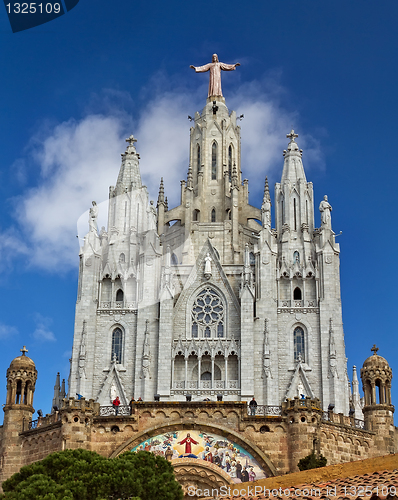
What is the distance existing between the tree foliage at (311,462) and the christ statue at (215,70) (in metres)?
44.1

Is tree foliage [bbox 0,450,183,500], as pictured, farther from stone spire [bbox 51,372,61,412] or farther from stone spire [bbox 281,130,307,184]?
stone spire [bbox 281,130,307,184]

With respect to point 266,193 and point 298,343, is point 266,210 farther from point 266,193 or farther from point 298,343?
point 298,343

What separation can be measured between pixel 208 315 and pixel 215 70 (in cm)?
2485

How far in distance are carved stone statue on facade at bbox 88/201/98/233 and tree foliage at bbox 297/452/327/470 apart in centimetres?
3164

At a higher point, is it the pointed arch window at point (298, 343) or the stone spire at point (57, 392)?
the pointed arch window at point (298, 343)

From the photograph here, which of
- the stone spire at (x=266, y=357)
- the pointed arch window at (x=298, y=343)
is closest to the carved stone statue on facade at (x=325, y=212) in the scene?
the pointed arch window at (x=298, y=343)

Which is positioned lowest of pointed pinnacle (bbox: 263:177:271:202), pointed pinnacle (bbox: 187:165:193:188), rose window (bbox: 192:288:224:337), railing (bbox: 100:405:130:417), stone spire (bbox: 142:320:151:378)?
railing (bbox: 100:405:130:417)

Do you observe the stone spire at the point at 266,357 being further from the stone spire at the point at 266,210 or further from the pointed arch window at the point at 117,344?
the pointed arch window at the point at 117,344

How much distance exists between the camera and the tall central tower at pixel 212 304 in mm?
57219

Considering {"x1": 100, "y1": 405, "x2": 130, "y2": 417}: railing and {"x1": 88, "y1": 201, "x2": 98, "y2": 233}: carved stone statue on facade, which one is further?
{"x1": 88, "y1": 201, "x2": 98, "y2": 233}: carved stone statue on facade

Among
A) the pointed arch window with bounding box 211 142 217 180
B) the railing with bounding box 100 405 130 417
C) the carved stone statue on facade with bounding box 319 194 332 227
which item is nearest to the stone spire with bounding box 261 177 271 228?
the carved stone statue on facade with bounding box 319 194 332 227

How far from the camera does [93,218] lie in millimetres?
63719

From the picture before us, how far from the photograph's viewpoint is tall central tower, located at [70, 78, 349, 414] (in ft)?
188

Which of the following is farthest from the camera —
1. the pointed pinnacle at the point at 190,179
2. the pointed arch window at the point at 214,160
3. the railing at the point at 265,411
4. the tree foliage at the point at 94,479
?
the pointed arch window at the point at 214,160
